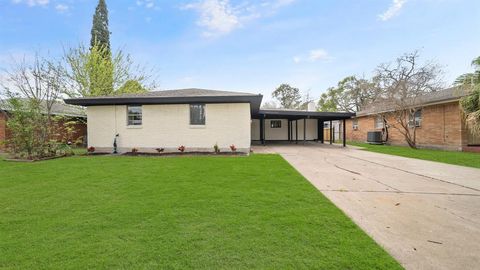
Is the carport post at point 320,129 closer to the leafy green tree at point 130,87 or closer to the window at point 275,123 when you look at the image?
the window at point 275,123

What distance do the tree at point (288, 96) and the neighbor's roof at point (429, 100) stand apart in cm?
2160

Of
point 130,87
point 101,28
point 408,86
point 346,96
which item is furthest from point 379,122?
point 101,28

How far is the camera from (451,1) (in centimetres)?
1051

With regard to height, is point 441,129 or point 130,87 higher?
point 130,87

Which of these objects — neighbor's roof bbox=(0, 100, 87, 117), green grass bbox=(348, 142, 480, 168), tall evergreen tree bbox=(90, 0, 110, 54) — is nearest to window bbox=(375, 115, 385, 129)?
green grass bbox=(348, 142, 480, 168)

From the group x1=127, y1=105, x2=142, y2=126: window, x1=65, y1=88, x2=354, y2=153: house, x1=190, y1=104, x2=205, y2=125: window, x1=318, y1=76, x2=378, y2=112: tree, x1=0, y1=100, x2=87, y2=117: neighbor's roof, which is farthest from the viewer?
x1=318, y1=76, x2=378, y2=112: tree

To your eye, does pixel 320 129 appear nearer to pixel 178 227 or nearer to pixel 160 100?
pixel 160 100

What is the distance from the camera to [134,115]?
1191 cm

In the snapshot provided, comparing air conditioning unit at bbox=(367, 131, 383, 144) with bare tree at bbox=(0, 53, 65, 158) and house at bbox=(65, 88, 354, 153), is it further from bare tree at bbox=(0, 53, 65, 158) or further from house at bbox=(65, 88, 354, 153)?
bare tree at bbox=(0, 53, 65, 158)

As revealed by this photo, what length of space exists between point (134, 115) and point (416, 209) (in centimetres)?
1205

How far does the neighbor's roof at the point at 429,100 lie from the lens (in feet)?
42.4

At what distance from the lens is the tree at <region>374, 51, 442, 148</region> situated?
15.9m

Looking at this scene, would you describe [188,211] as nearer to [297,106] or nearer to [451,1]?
[451,1]

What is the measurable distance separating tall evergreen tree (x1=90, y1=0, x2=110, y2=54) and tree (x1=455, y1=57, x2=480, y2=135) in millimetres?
26284
